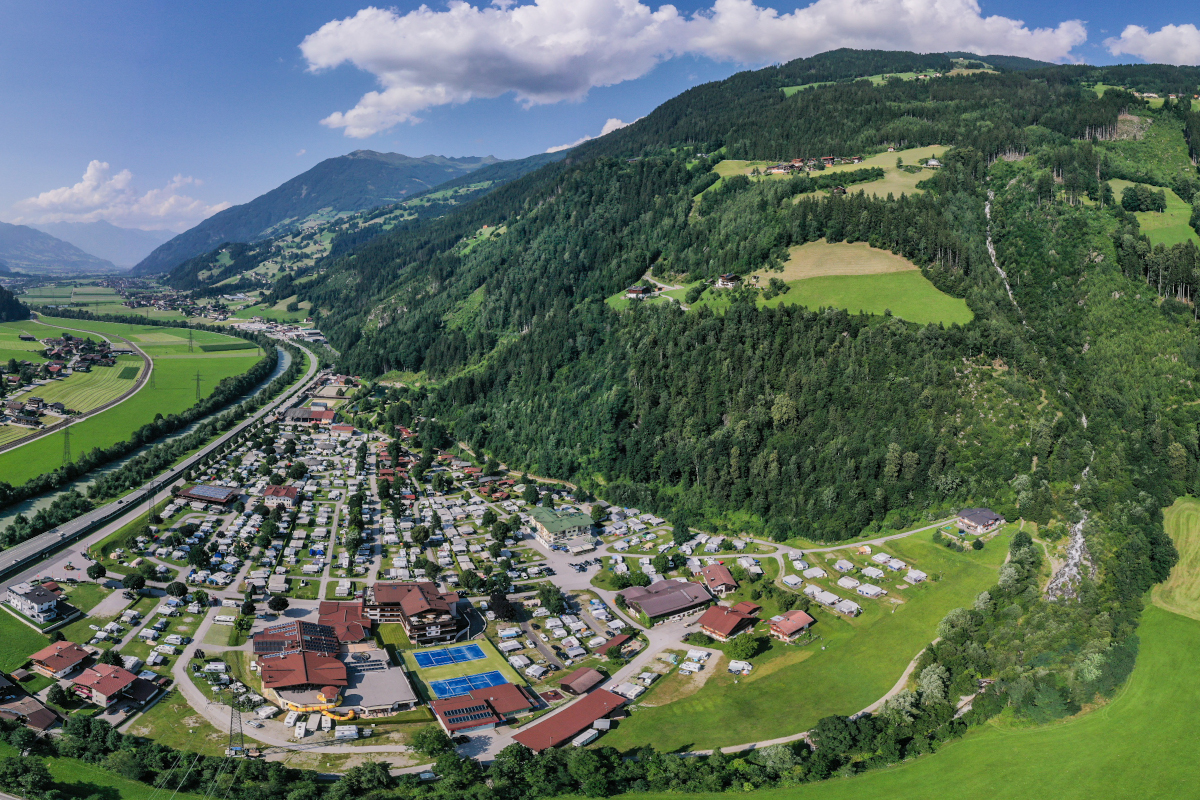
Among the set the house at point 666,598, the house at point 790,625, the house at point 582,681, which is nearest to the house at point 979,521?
the house at point 790,625

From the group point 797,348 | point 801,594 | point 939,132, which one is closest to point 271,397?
point 797,348

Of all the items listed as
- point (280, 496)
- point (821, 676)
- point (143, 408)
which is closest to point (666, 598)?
point (821, 676)

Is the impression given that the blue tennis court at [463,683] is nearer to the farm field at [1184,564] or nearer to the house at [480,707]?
the house at [480,707]

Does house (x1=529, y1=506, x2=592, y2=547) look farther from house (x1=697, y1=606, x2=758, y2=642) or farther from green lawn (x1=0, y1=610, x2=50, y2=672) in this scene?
green lawn (x1=0, y1=610, x2=50, y2=672)

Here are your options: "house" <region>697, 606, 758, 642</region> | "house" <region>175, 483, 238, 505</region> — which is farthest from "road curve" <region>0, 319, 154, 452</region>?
"house" <region>697, 606, 758, 642</region>

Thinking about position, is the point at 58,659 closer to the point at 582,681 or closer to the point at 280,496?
the point at 280,496

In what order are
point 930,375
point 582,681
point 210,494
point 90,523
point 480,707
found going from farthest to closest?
point 210,494 → point 930,375 → point 90,523 → point 582,681 → point 480,707
